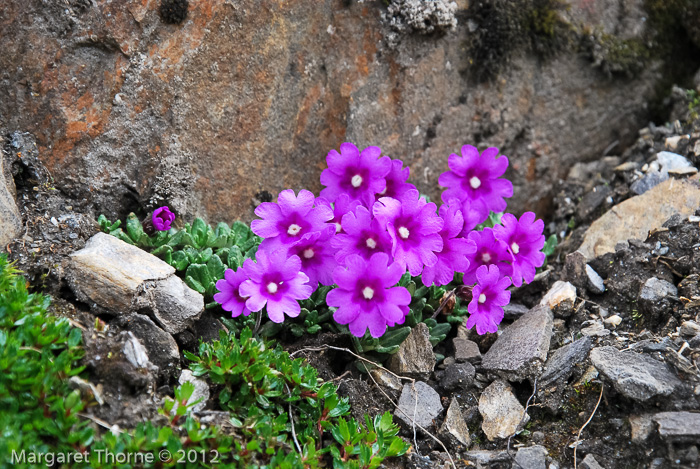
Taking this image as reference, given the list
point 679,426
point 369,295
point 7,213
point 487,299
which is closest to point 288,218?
point 369,295

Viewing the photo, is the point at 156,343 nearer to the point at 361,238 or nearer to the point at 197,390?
the point at 197,390

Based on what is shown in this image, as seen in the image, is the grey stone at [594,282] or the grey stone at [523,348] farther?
the grey stone at [594,282]

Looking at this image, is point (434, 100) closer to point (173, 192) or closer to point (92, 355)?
point (173, 192)

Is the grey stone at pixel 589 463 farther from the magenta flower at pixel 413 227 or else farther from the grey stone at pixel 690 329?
the magenta flower at pixel 413 227

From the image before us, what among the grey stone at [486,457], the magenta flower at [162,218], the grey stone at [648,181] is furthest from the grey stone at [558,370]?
the magenta flower at [162,218]

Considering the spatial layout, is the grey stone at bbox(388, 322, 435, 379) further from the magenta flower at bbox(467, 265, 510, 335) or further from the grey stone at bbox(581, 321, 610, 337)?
the grey stone at bbox(581, 321, 610, 337)

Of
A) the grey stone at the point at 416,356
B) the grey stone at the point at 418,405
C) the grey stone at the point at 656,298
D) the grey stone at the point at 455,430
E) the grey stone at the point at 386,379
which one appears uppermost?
the grey stone at the point at 656,298

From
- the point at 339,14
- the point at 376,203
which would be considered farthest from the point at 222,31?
the point at 376,203
